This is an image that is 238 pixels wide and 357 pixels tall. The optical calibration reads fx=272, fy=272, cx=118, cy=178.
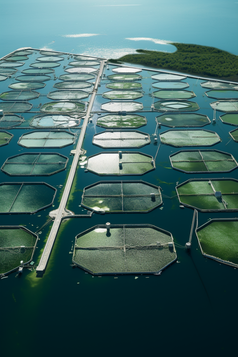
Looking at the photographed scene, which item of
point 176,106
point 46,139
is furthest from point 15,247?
point 176,106

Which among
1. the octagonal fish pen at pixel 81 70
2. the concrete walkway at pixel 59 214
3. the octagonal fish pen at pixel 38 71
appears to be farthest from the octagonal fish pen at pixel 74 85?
the concrete walkway at pixel 59 214

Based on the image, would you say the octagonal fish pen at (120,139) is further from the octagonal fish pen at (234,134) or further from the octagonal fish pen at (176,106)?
the octagonal fish pen at (234,134)

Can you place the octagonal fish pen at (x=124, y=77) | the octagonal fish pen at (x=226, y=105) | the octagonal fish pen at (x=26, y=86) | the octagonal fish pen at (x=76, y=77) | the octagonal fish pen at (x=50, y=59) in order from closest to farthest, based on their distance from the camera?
the octagonal fish pen at (x=226, y=105) < the octagonal fish pen at (x=26, y=86) < the octagonal fish pen at (x=124, y=77) < the octagonal fish pen at (x=76, y=77) < the octagonal fish pen at (x=50, y=59)

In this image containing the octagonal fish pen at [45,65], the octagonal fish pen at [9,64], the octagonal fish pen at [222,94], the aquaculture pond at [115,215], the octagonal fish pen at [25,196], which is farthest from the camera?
the octagonal fish pen at [9,64]

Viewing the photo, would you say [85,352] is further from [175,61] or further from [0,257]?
[175,61]

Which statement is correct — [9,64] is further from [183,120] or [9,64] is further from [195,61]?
[183,120]

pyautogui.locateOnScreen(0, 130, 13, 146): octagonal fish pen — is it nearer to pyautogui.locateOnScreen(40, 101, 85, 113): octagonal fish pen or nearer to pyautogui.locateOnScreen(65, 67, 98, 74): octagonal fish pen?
pyautogui.locateOnScreen(40, 101, 85, 113): octagonal fish pen

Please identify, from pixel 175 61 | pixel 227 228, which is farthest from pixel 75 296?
pixel 175 61
